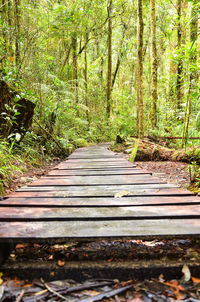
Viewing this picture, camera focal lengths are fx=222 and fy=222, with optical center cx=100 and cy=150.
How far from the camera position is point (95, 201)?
1.88 m

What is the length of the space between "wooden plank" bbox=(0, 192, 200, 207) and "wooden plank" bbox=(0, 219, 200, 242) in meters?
0.34

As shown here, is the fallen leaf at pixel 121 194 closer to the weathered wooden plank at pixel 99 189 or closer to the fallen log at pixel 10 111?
the weathered wooden plank at pixel 99 189

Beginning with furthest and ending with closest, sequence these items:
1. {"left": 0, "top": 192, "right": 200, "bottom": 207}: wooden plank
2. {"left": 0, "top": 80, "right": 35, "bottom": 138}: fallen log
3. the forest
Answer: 1. the forest
2. {"left": 0, "top": 80, "right": 35, "bottom": 138}: fallen log
3. {"left": 0, "top": 192, "right": 200, "bottom": 207}: wooden plank

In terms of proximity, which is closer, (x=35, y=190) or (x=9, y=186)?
(x=35, y=190)

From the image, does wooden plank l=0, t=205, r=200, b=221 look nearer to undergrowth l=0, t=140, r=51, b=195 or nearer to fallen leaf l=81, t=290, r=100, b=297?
fallen leaf l=81, t=290, r=100, b=297

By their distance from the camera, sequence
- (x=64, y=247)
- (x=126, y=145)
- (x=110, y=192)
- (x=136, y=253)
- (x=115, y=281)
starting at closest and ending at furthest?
(x=115, y=281) < (x=136, y=253) < (x=64, y=247) < (x=110, y=192) < (x=126, y=145)

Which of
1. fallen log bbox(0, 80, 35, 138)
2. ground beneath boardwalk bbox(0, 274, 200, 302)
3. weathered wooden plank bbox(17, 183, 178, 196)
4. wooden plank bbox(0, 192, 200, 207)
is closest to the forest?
fallen log bbox(0, 80, 35, 138)

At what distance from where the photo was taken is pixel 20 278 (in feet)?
3.76

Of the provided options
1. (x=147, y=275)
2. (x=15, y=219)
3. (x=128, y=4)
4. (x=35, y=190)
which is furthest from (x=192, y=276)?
(x=128, y=4)

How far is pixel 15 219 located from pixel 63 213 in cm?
32

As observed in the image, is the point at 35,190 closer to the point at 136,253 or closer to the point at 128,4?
the point at 136,253

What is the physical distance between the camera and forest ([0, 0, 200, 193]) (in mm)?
4414

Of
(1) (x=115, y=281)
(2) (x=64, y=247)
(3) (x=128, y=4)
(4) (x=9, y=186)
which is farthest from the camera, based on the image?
(3) (x=128, y=4)

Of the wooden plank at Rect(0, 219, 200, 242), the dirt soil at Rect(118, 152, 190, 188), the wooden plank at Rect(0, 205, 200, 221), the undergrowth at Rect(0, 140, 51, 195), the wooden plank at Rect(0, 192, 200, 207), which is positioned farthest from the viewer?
the dirt soil at Rect(118, 152, 190, 188)
